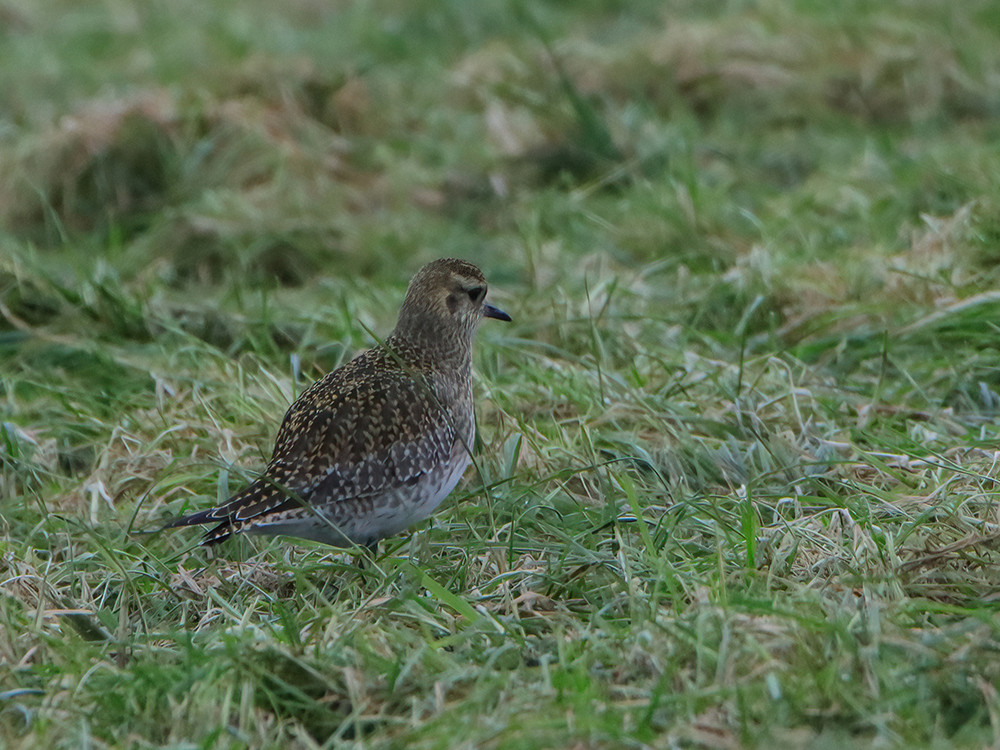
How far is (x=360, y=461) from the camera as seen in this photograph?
15.9ft

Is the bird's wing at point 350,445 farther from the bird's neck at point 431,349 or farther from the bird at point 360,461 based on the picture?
the bird's neck at point 431,349

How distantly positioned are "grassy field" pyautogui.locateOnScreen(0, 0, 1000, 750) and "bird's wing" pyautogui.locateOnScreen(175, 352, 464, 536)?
0.21 metres

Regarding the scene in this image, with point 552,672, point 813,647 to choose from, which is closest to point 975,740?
point 813,647

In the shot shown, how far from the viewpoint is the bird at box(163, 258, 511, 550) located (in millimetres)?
4676

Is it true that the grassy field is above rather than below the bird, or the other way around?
below

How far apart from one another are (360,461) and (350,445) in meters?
0.07

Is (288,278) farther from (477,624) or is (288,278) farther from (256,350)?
(477,624)

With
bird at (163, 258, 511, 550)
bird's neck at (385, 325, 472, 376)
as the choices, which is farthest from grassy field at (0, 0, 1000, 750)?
bird's neck at (385, 325, 472, 376)

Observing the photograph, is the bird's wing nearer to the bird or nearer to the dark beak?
the bird

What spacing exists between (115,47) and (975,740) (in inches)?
457

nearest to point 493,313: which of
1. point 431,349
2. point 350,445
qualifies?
point 431,349

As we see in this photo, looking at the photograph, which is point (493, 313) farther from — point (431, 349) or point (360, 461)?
point (360, 461)

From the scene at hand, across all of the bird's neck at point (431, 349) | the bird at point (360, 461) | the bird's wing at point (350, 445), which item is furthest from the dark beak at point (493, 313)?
the bird's wing at point (350, 445)

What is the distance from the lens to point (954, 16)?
36.0ft
